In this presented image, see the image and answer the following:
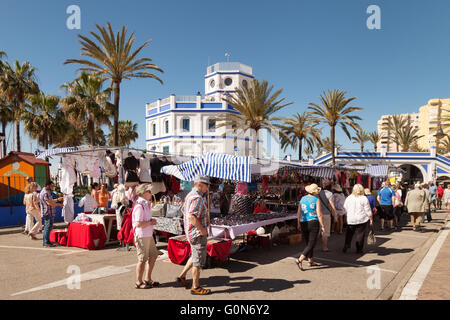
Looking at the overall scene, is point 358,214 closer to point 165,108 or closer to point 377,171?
point 377,171

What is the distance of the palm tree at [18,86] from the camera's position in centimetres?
2433

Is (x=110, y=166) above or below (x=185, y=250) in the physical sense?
above

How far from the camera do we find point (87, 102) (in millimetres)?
23016

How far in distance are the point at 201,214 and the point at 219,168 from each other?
9.91 feet

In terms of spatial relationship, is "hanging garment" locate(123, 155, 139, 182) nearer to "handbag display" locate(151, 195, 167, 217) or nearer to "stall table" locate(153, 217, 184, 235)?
"handbag display" locate(151, 195, 167, 217)

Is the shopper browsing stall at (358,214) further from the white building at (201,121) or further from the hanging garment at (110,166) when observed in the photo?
the white building at (201,121)

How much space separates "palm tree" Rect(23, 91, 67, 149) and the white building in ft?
52.5

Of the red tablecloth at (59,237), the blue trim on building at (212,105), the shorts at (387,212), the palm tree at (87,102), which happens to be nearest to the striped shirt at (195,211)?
the red tablecloth at (59,237)

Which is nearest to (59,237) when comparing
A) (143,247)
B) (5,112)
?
(143,247)

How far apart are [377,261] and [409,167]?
45846mm

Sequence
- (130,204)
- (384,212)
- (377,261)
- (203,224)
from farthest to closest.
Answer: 1. (384,212)
2. (130,204)
3. (377,261)
4. (203,224)

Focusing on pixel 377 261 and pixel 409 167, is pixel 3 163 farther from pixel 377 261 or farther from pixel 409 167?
pixel 409 167
